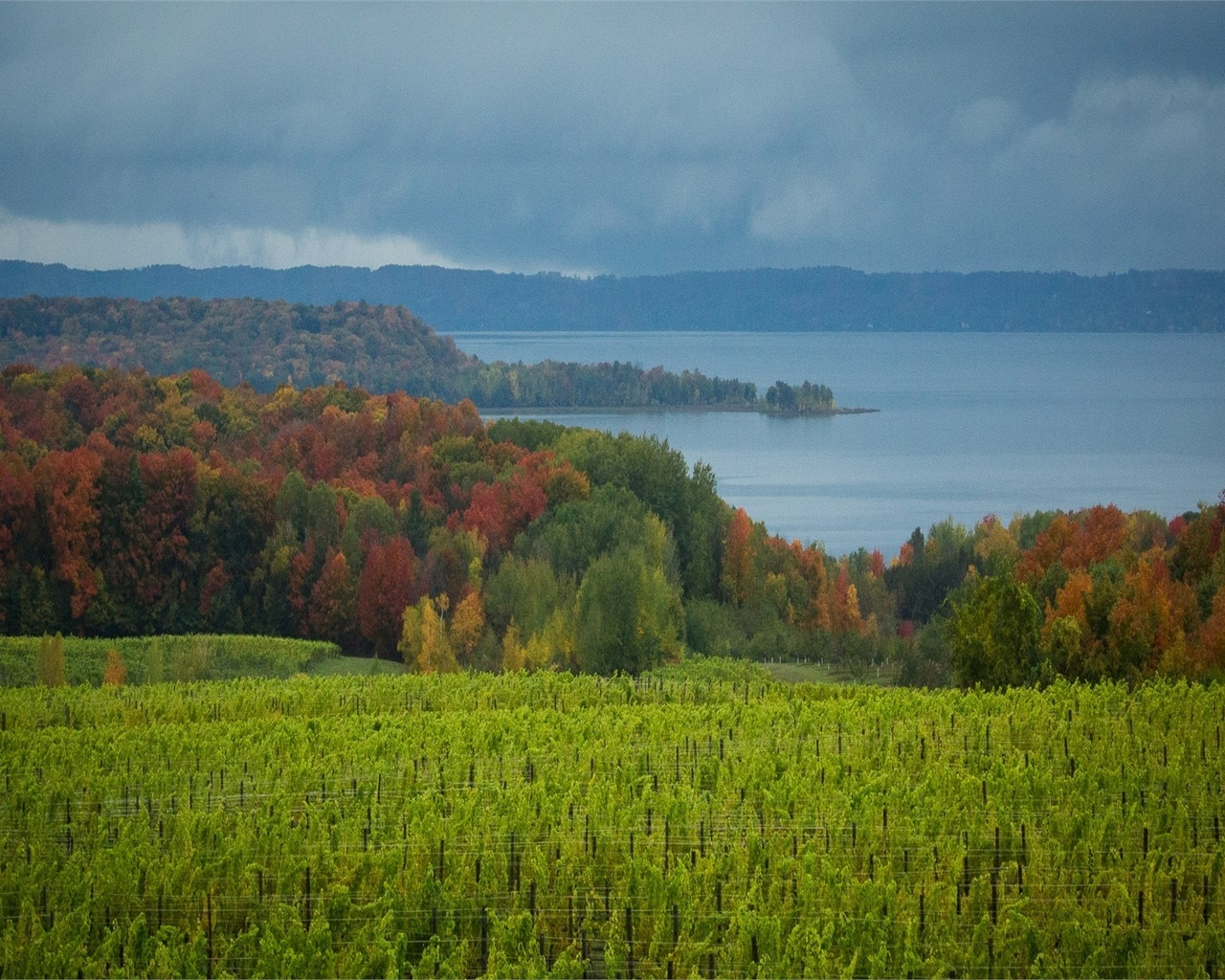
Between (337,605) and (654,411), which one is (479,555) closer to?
(337,605)

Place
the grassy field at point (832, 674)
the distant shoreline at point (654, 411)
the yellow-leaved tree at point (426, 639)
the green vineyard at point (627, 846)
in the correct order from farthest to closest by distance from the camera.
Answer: the distant shoreline at point (654, 411) < the yellow-leaved tree at point (426, 639) < the grassy field at point (832, 674) < the green vineyard at point (627, 846)

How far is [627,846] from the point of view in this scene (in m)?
12.4

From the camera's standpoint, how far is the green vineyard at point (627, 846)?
414 inches

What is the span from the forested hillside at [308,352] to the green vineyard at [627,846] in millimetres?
72181

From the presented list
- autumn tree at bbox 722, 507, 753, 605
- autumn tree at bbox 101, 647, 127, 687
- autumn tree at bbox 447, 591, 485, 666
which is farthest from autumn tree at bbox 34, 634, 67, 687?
autumn tree at bbox 722, 507, 753, 605

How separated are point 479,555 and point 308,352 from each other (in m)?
56.8

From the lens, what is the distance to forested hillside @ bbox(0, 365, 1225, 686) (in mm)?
40312

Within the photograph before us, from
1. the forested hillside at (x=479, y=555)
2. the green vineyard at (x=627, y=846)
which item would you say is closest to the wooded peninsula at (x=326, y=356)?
the forested hillside at (x=479, y=555)

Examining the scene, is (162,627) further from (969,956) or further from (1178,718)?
(969,956)

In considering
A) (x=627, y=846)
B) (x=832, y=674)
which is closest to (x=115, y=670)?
(x=832, y=674)

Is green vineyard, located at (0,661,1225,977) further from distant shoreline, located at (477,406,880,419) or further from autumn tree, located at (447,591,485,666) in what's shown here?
distant shoreline, located at (477,406,880,419)

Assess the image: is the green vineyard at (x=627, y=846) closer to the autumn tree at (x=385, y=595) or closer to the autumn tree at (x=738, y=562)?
the autumn tree at (x=385, y=595)

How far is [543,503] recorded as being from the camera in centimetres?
5266

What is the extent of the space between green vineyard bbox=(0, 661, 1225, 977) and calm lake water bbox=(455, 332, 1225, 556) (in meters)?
49.6
